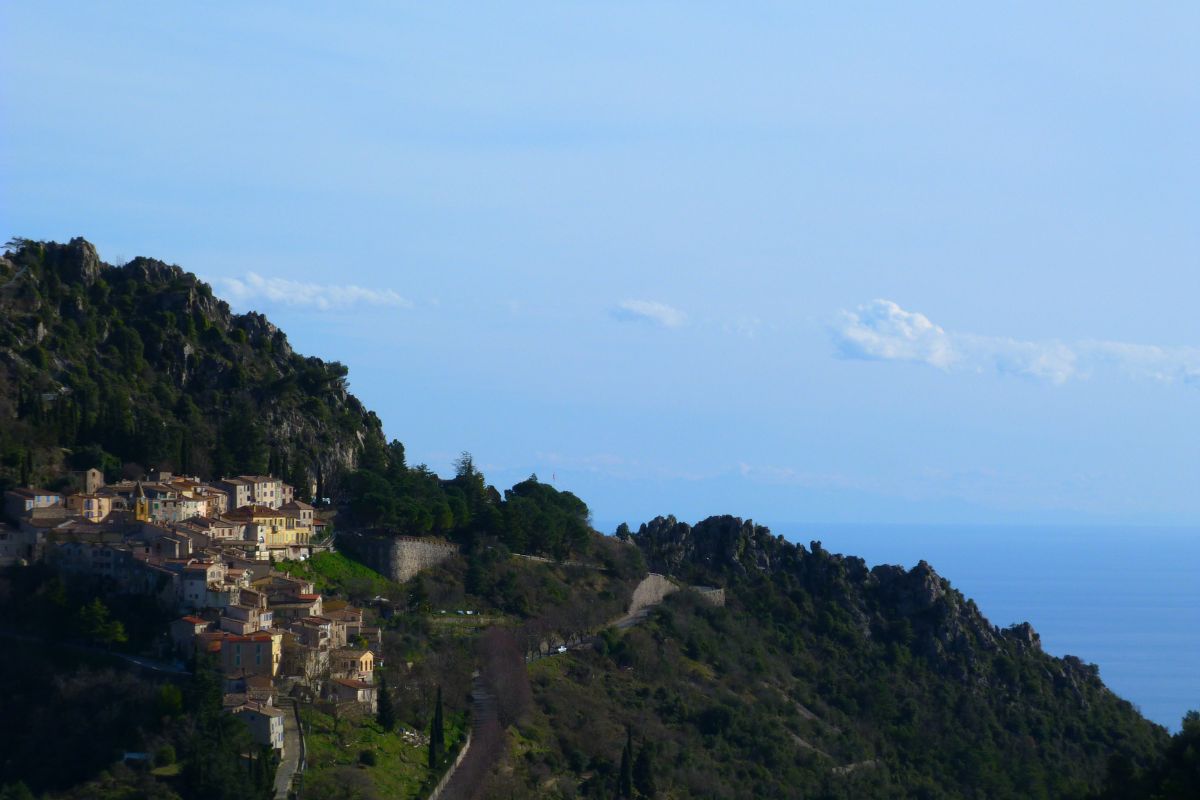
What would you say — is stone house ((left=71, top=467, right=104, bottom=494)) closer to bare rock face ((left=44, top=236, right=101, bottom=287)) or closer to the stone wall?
the stone wall

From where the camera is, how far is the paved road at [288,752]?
49031 mm

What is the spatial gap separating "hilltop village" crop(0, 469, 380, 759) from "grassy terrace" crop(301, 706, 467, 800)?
2.99 ft

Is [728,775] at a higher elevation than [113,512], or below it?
below

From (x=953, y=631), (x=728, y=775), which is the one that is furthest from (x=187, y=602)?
(x=953, y=631)

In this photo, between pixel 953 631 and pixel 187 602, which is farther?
pixel 953 631

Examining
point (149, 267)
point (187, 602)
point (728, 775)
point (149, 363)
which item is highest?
point (149, 267)

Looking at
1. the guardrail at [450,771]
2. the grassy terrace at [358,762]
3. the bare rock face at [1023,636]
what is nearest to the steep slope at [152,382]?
the grassy terrace at [358,762]

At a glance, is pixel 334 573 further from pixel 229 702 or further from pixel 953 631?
pixel 953 631

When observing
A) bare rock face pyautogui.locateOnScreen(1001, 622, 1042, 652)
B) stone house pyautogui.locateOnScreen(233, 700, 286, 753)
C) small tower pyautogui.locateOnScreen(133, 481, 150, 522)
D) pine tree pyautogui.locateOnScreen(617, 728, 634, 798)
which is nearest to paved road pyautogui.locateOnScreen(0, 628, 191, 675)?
stone house pyautogui.locateOnScreen(233, 700, 286, 753)

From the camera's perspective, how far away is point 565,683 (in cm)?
6750

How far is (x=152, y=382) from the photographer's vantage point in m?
86.6

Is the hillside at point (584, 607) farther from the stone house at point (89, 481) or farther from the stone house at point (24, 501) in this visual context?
the stone house at point (24, 501)

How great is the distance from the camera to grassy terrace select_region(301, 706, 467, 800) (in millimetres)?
49562

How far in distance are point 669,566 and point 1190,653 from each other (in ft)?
243
